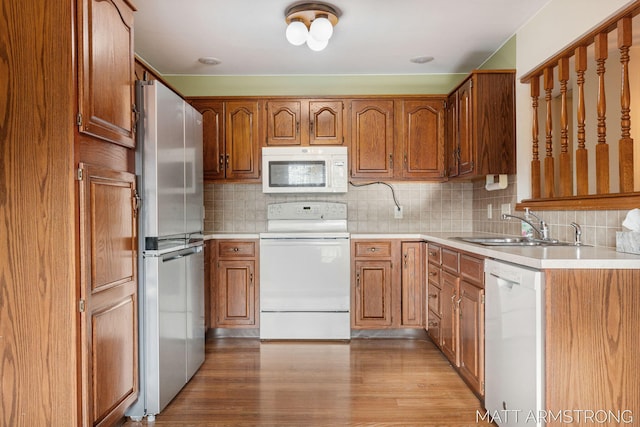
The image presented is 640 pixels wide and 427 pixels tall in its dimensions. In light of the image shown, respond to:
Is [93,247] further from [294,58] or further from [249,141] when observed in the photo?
[294,58]

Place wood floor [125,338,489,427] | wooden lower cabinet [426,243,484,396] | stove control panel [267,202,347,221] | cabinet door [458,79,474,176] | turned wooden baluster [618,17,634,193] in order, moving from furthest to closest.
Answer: stove control panel [267,202,347,221], cabinet door [458,79,474,176], wooden lower cabinet [426,243,484,396], wood floor [125,338,489,427], turned wooden baluster [618,17,634,193]

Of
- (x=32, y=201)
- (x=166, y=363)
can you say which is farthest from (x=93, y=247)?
(x=166, y=363)

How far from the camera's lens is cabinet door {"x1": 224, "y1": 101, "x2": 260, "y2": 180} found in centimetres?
388

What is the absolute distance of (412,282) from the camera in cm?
364

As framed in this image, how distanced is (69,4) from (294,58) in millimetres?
2274

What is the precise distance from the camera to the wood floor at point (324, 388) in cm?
226

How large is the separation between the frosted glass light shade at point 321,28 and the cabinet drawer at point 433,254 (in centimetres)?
169

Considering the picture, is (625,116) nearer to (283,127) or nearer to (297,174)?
(297,174)

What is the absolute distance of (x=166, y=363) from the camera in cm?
233

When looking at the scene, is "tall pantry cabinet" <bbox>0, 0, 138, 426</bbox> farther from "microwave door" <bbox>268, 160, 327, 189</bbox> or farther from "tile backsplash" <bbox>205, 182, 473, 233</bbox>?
"tile backsplash" <bbox>205, 182, 473, 233</bbox>

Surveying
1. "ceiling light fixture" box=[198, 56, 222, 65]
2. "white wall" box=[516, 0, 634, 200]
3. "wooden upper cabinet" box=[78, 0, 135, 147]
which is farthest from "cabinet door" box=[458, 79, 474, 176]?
"wooden upper cabinet" box=[78, 0, 135, 147]

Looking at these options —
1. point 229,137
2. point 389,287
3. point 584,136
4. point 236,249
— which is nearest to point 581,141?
point 584,136

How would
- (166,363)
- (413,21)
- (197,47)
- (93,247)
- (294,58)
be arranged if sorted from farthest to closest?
(294,58), (197,47), (413,21), (166,363), (93,247)

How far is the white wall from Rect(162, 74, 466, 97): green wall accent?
1072mm
